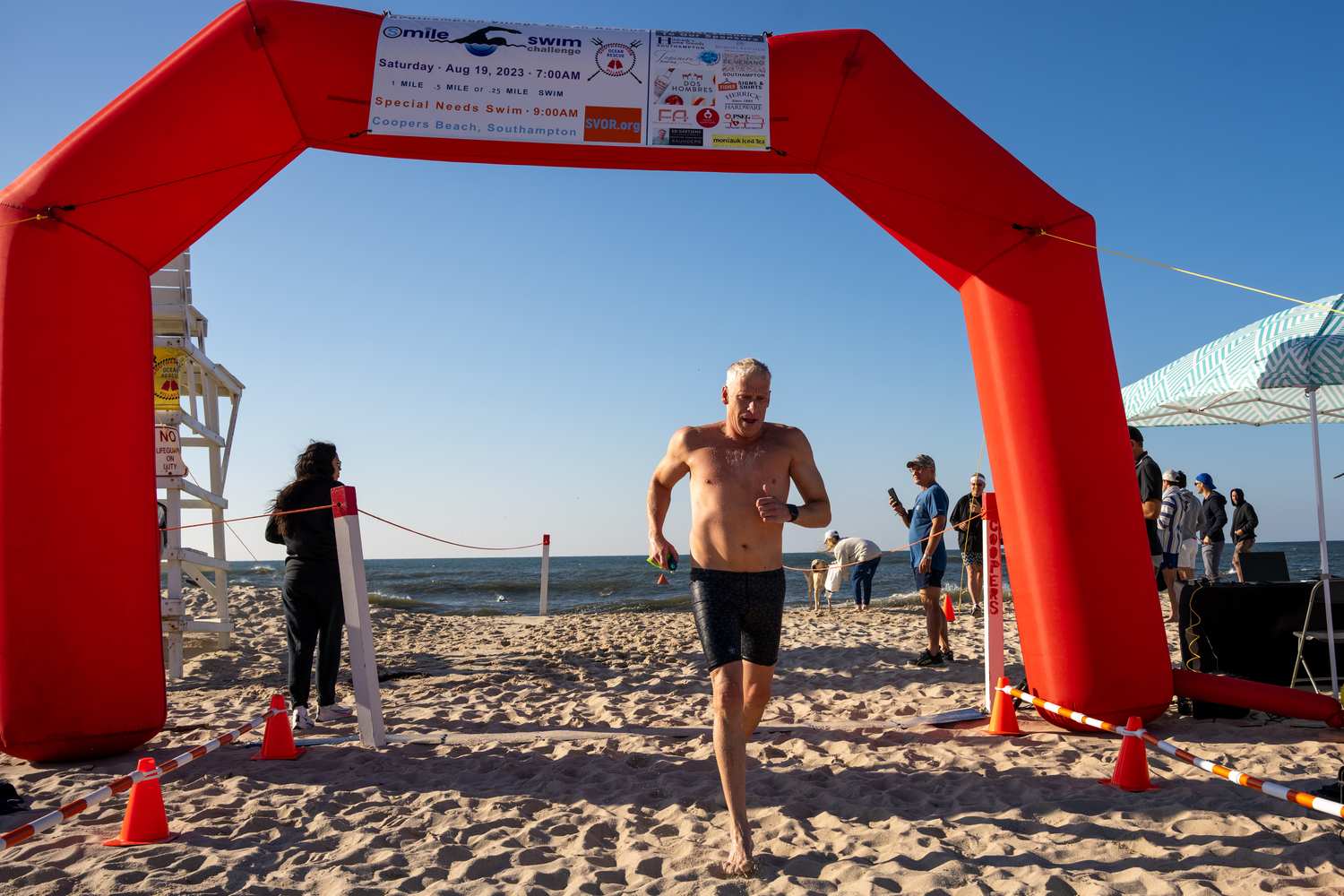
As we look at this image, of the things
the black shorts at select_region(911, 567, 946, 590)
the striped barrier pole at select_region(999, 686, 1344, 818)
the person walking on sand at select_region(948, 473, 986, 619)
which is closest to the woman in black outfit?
the striped barrier pole at select_region(999, 686, 1344, 818)

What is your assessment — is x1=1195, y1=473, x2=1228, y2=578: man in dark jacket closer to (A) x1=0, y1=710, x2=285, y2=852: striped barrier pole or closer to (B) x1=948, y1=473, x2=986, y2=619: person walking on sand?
(B) x1=948, y1=473, x2=986, y2=619: person walking on sand

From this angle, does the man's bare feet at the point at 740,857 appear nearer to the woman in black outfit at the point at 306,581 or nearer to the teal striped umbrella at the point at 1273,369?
the woman in black outfit at the point at 306,581

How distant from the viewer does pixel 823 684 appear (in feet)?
21.7

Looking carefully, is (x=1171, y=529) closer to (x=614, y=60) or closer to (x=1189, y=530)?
(x=1189, y=530)

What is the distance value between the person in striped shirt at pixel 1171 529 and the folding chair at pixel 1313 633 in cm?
310

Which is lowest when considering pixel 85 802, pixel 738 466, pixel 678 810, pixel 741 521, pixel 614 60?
pixel 678 810

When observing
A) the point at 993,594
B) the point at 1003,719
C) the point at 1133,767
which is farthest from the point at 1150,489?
the point at 1133,767

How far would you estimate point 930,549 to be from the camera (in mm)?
7016

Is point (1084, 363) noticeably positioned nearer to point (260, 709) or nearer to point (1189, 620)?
point (1189, 620)

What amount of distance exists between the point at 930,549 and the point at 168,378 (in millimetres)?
7597

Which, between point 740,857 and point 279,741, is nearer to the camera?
point 740,857

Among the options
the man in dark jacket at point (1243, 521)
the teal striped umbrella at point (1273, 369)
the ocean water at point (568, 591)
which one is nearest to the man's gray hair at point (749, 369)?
the teal striped umbrella at point (1273, 369)

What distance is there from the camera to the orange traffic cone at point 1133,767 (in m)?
3.67

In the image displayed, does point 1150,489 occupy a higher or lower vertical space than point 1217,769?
higher
